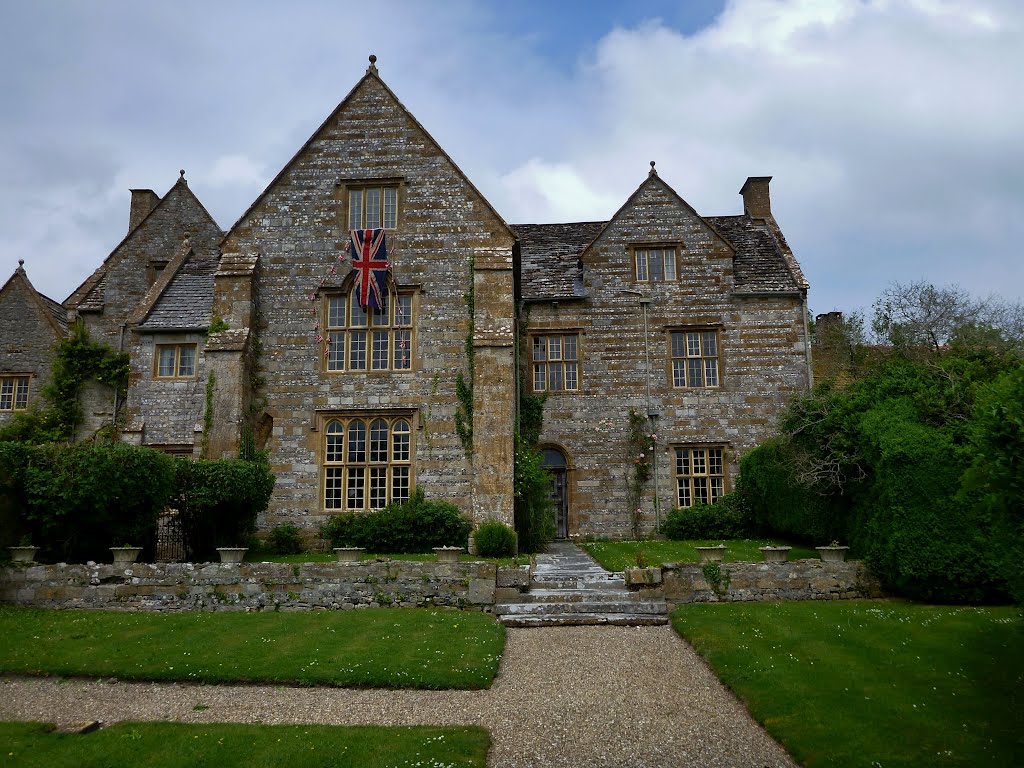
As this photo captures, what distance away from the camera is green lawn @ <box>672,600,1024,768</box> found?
7402mm

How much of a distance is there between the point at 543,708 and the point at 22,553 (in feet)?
37.1

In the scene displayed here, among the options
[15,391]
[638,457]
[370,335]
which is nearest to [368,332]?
[370,335]

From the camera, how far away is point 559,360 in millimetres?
26312

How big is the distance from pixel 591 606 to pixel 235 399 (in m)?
11.8

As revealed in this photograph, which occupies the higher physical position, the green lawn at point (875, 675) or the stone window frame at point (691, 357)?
the stone window frame at point (691, 357)

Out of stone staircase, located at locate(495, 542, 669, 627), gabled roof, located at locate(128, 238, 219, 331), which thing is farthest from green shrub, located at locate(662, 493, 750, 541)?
gabled roof, located at locate(128, 238, 219, 331)

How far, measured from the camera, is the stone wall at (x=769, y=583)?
14008 mm

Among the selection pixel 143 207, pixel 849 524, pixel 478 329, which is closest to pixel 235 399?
Answer: pixel 478 329

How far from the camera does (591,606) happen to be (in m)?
13.5

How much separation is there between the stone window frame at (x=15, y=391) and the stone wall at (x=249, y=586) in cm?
1671

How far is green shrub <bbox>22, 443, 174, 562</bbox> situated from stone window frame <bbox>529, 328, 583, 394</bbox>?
13119 millimetres

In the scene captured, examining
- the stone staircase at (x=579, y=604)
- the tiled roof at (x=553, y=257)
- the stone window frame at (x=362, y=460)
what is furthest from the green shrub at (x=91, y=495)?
the tiled roof at (x=553, y=257)

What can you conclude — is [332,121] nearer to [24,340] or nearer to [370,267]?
[370,267]

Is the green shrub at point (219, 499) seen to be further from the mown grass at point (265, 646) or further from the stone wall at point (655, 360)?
the stone wall at point (655, 360)
